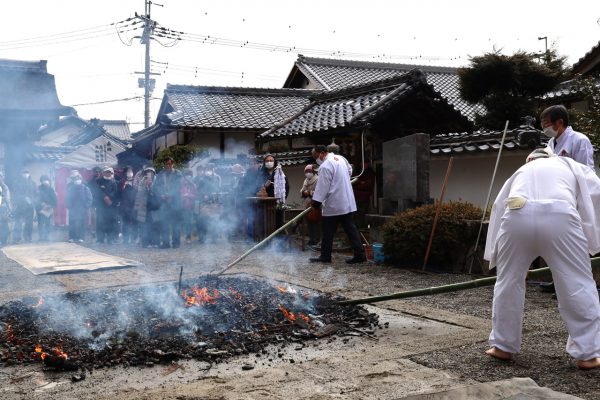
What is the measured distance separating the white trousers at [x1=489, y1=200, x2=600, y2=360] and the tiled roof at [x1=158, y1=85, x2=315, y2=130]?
1720cm

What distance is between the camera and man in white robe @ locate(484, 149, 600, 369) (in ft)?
12.8

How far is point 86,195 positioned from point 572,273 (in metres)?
12.7

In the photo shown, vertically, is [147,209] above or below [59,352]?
above

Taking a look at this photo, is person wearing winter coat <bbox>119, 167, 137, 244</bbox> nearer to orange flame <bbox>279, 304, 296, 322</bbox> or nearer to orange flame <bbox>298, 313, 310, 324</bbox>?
orange flame <bbox>279, 304, 296, 322</bbox>

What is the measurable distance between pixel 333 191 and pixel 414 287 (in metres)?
2.76

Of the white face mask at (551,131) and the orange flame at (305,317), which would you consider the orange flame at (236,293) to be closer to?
the orange flame at (305,317)

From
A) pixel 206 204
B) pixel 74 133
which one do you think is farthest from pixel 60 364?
pixel 74 133

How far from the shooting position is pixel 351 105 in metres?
15.2

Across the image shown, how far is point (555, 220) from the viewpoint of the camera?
396 cm

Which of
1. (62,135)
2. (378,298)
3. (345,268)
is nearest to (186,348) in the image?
(378,298)

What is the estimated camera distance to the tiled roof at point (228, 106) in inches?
833

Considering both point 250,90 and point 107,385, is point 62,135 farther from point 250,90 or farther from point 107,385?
point 107,385

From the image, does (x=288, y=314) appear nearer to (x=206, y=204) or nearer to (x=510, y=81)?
(x=206, y=204)

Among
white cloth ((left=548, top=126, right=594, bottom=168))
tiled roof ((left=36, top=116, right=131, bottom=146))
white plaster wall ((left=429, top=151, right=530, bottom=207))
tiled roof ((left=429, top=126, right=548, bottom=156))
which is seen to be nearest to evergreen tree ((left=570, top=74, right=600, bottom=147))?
tiled roof ((left=429, top=126, right=548, bottom=156))
